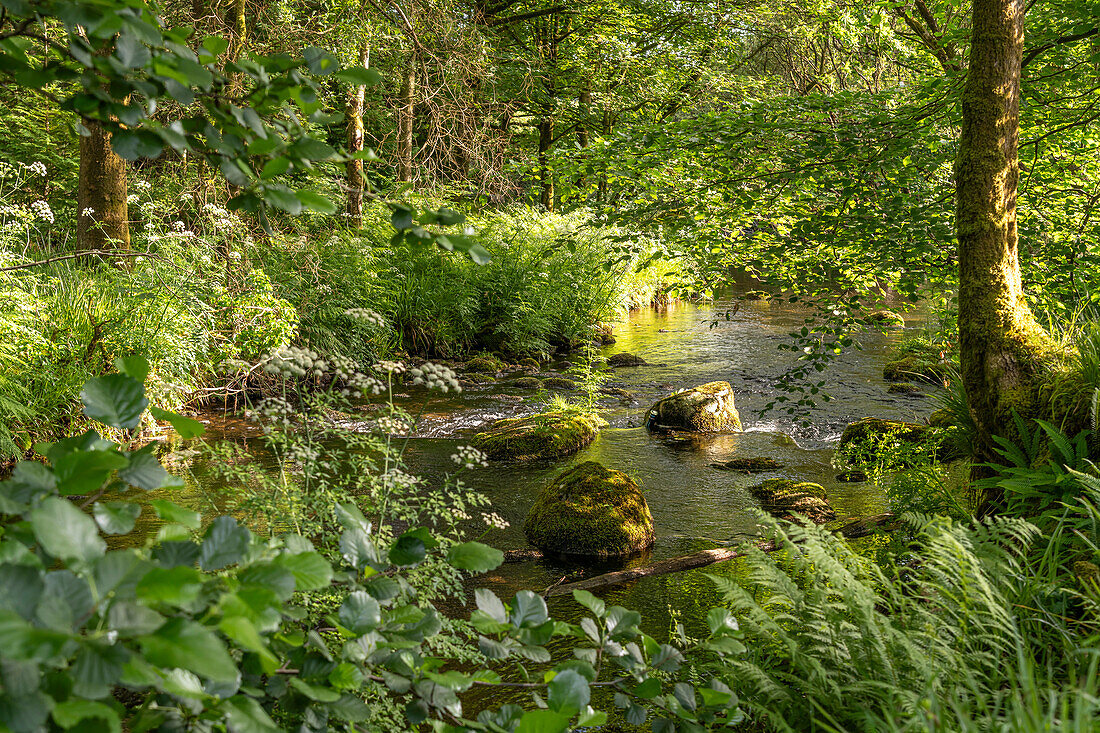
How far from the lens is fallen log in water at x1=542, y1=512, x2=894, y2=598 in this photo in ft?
16.4

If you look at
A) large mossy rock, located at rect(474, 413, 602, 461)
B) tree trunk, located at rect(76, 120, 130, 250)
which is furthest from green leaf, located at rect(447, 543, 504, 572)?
tree trunk, located at rect(76, 120, 130, 250)

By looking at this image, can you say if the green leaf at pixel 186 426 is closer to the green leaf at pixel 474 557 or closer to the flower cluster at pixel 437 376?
the green leaf at pixel 474 557

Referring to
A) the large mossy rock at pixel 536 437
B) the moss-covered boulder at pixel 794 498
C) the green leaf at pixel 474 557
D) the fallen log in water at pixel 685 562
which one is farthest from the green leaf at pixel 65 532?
the large mossy rock at pixel 536 437

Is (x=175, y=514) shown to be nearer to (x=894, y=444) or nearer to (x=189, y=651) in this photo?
(x=189, y=651)

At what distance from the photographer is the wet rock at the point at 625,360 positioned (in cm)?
1398

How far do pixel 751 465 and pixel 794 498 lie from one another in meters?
1.38

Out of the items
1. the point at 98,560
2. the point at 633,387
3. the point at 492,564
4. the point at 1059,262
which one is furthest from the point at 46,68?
the point at 633,387

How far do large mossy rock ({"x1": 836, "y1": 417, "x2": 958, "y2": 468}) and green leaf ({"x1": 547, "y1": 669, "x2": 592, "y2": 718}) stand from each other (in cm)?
398

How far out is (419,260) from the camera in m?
13.6

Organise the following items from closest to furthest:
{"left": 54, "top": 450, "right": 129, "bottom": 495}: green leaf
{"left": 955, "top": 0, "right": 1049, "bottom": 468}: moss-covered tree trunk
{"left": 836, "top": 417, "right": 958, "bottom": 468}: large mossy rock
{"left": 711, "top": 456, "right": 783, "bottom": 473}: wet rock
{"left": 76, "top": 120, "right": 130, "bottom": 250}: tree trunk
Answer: {"left": 54, "top": 450, "right": 129, "bottom": 495}: green leaf → {"left": 955, "top": 0, "right": 1049, "bottom": 468}: moss-covered tree trunk → {"left": 836, "top": 417, "right": 958, "bottom": 468}: large mossy rock → {"left": 711, "top": 456, "right": 783, "bottom": 473}: wet rock → {"left": 76, "top": 120, "right": 130, "bottom": 250}: tree trunk

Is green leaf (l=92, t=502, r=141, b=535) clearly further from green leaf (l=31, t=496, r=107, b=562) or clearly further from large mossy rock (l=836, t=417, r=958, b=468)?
large mossy rock (l=836, t=417, r=958, b=468)

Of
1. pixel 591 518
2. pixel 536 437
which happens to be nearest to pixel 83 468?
pixel 591 518

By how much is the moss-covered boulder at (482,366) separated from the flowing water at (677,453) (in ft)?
1.27

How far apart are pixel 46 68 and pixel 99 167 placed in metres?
8.78
